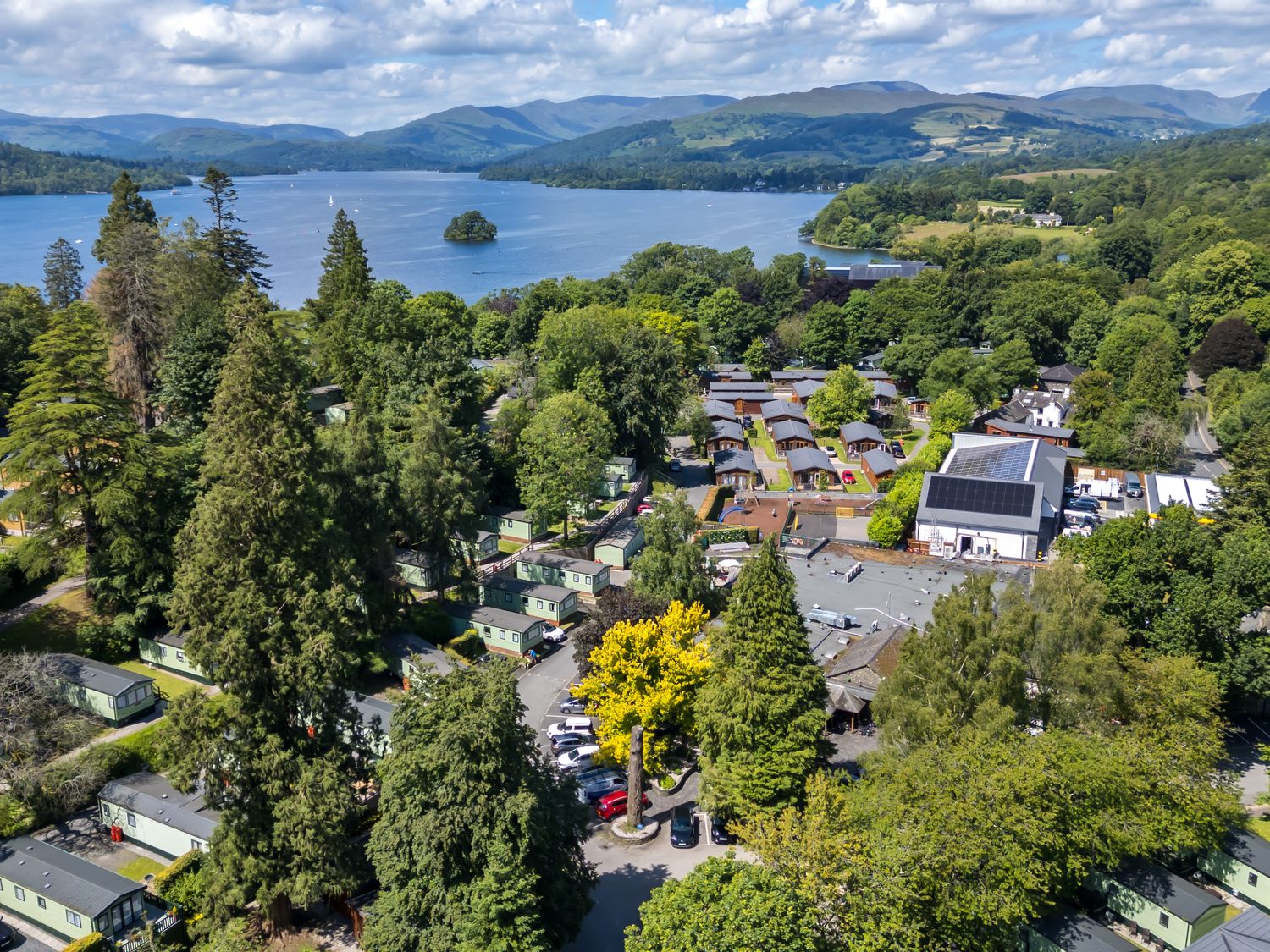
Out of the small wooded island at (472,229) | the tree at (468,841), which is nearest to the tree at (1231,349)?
the tree at (468,841)

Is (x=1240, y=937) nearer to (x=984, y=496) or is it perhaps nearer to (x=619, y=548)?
(x=619, y=548)

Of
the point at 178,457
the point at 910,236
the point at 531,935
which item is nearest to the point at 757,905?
the point at 531,935

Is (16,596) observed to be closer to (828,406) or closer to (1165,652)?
(1165,652)

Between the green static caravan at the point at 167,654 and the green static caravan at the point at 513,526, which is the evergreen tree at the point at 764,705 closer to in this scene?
the green static caravan at the point at 167,654

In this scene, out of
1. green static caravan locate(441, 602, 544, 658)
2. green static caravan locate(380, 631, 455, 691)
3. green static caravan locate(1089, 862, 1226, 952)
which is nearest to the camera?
green static caravan locate(1089, 862, 1226, 952)

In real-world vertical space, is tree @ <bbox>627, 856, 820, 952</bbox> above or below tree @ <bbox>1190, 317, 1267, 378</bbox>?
below

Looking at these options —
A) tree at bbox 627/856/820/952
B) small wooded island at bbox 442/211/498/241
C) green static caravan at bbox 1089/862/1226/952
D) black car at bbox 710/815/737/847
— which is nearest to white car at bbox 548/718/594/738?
black car at bbox 710/815/737/847

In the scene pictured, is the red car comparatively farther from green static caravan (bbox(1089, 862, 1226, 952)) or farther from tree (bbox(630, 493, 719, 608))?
green static caravan (bbox(1089, 862, 1226, 952))
